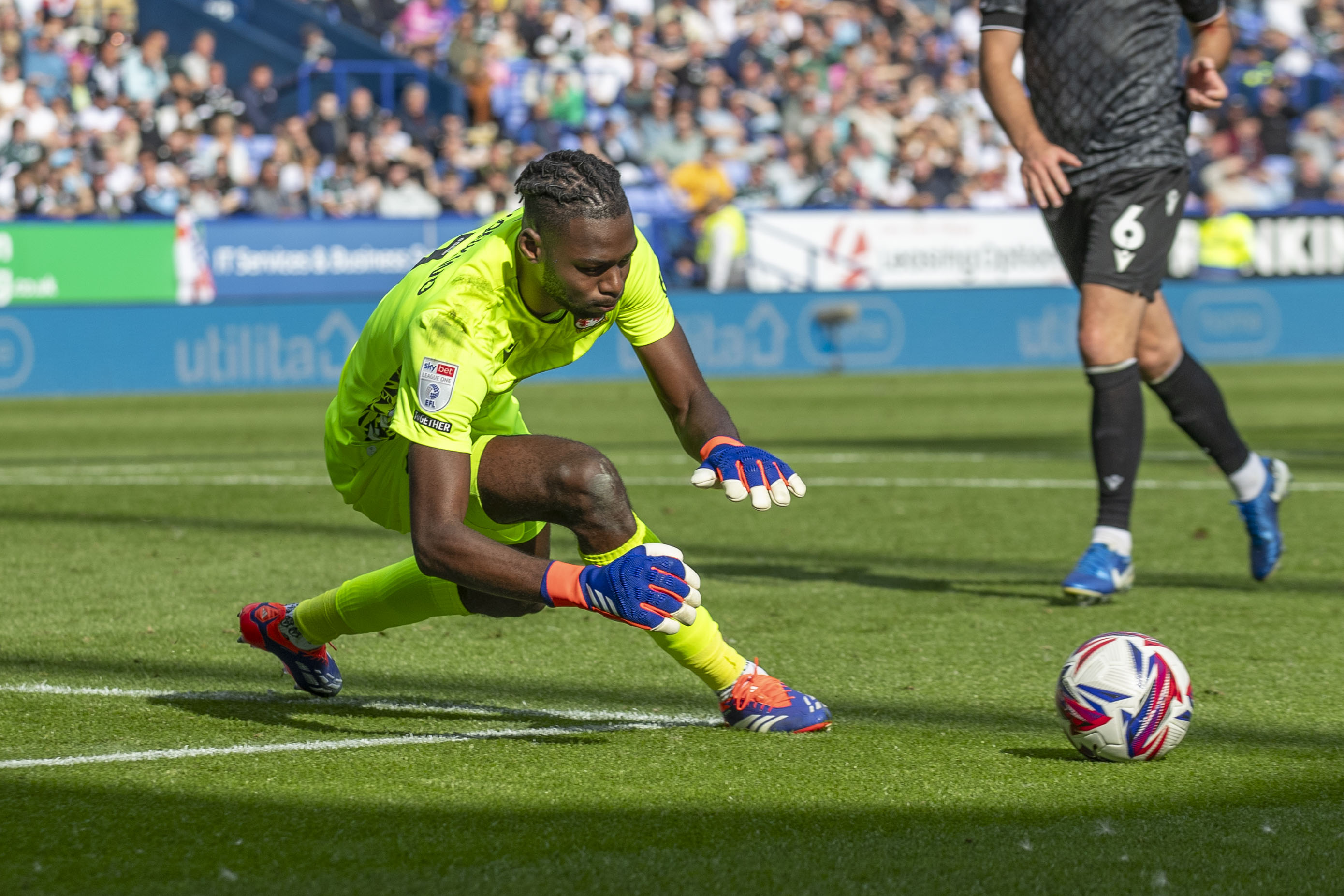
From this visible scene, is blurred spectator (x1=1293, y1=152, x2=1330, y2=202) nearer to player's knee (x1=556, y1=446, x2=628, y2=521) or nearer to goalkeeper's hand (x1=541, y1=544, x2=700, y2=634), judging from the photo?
player's knee (x1=556, y1=446, x2=628, y2=521)

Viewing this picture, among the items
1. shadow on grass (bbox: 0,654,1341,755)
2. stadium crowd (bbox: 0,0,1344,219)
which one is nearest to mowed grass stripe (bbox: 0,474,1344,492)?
shadow on grass (bbox: 0,654,1341,755)

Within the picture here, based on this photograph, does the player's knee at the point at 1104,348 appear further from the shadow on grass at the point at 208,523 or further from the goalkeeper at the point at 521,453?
the shadow on grass at the point at 208,523

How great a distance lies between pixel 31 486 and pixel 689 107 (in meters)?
15.2

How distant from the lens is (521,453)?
3643 mm

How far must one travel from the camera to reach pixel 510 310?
3.66 metres

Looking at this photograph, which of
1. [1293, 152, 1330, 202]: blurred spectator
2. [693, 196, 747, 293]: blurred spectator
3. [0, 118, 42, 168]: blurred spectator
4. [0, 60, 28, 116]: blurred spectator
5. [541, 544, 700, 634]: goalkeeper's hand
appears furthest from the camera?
[1293, 152, 1330, 202]: blurred spectator

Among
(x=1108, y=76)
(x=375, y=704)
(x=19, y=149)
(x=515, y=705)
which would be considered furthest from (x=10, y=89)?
(x=515, y=705)

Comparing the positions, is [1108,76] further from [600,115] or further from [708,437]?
[600,115]

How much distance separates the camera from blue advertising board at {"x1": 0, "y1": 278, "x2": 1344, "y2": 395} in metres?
16.6

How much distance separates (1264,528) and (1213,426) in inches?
15.2

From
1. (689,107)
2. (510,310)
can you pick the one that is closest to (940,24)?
(689,107)

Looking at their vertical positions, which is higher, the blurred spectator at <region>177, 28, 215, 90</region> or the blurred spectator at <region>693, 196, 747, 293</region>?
the blurred spectator at <region>177, 28, 215, 90</region>

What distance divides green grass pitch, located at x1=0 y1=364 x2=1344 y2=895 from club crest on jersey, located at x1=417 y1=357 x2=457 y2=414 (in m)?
0.74

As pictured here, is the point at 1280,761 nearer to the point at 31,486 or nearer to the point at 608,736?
the point at 608,736
